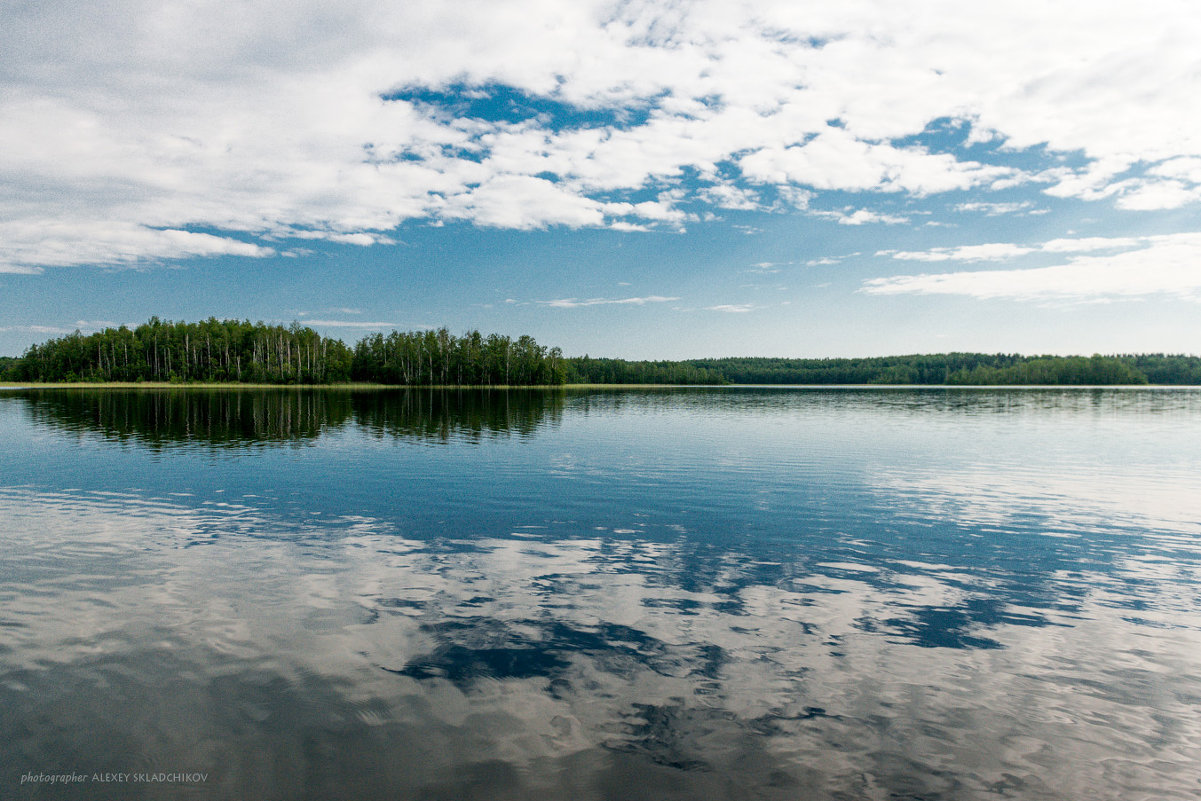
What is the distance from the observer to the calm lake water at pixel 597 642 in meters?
7.86

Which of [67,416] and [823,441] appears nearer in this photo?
[823,441]

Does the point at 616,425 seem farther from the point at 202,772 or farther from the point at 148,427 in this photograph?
the point at 202,772

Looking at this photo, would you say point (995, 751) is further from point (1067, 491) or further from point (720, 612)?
point (1067, 491)

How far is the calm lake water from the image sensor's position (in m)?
7.86

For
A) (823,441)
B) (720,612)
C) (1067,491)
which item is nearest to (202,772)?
(720,612)

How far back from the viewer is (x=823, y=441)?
1778 inches

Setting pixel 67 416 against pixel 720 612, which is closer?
pixel 720 612

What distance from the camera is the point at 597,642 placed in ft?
37.4

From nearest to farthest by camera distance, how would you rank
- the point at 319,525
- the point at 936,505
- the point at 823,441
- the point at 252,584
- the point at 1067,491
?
the point at 252,584 < the point at 319,525 < the point at 936,505 < the point at 1067,491 < the point at 823,441

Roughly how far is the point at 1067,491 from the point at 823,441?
1860 centimetres

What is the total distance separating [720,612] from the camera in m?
13.0

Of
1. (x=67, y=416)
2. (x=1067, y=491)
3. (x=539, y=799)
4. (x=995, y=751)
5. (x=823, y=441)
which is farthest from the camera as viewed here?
(x=67, y=416)

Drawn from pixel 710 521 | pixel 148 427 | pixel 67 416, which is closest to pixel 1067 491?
pixel 710 521

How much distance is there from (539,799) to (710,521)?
1462 centimetres
